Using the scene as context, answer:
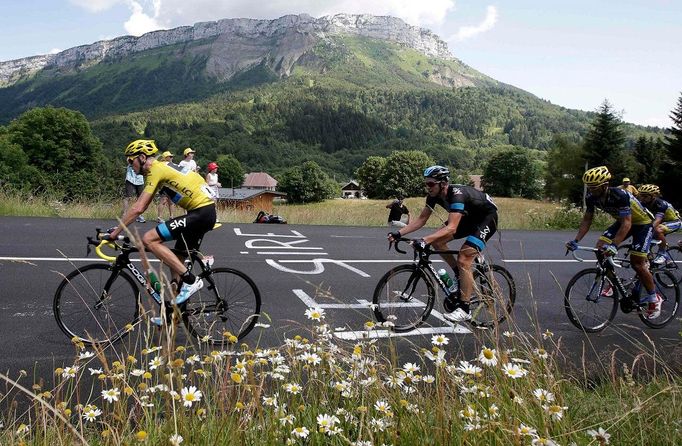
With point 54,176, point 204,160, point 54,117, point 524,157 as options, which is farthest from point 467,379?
point 204,160

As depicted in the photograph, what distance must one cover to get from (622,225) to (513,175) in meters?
120

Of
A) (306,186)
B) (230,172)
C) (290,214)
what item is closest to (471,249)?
(290,214)

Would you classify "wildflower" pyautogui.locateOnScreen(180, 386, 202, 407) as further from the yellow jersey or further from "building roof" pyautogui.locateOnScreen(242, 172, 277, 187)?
"building roof" pyautogui.locateOnScreen(242, 172, 277, 187)

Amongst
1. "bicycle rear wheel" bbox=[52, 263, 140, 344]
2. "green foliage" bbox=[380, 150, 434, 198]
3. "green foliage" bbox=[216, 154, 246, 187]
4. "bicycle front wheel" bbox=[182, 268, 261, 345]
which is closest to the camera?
"bicycle rear wheel" bbox=[52, 263, 140, 344]

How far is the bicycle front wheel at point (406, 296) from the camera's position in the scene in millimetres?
6117

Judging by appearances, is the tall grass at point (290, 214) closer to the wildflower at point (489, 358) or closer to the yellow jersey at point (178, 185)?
the yellow jersey at point (178, 185)

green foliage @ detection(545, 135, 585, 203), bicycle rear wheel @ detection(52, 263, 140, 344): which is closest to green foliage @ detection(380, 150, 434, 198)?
green foliage @ detection(545, 135, 585, 203)

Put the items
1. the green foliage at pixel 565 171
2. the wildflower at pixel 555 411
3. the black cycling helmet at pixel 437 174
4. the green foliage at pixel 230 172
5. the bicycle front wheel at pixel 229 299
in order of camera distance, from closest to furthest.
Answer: the wildflower at pixel 555 411, the bicycle front wheel at pixel 229 299, the black cycling helmet at pixel 437 174, the green foliage at pixel 565 171, the green foliage at pixel 230 172

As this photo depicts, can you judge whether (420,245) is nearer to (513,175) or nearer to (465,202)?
(465,202)

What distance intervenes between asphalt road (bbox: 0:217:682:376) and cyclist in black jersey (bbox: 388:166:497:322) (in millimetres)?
291

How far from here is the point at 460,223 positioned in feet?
22.4

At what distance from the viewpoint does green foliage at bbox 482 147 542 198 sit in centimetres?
11969

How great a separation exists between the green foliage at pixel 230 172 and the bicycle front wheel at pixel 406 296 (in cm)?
14810

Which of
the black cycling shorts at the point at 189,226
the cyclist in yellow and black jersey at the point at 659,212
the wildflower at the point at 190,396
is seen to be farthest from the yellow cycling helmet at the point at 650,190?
the wildflower at the point at 190,396
